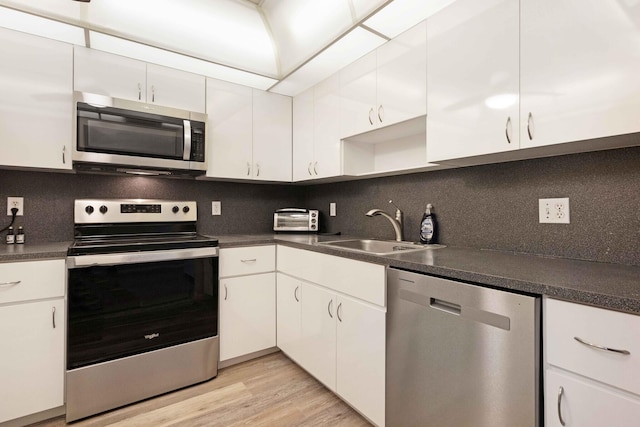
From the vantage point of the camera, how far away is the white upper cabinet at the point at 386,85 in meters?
1.63

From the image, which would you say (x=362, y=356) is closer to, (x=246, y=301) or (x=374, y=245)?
(x=374, y=245)

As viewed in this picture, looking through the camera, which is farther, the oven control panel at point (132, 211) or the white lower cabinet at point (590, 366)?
the oven control panel at point (132, 211)

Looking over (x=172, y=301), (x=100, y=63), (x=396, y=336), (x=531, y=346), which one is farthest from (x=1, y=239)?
(x=531, y=346)

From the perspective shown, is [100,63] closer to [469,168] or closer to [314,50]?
[314,50]

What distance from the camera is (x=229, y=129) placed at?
2.38 metres

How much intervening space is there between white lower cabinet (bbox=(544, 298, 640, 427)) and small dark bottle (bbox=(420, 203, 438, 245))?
3.28 ft

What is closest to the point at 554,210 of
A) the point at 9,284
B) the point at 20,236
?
the point at 9,284

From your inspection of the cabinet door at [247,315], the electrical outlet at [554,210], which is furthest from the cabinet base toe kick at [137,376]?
the electrical outlet at [554,210]

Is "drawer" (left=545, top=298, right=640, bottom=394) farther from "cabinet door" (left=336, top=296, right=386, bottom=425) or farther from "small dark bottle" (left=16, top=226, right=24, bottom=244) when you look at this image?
"small dark bottle" (left=16, top=226, right=24, bottom=244)

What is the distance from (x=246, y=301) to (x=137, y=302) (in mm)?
685

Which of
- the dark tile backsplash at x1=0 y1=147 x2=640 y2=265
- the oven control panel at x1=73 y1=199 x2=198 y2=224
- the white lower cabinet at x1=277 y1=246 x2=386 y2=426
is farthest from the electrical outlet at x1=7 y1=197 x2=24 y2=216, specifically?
the white lower cabinet at x1=277 y1=246 x2=386 y2=426

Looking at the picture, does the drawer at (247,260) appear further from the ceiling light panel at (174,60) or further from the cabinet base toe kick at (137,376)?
the ceiling light panel at (174,60)

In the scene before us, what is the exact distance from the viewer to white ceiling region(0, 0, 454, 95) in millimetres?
1604

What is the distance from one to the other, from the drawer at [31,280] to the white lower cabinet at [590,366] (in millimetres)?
2155
